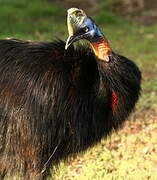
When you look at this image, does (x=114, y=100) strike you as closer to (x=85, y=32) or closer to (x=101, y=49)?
(x=101, y=49)

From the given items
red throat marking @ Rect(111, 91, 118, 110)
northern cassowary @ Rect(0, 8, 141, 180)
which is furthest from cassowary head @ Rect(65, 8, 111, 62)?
red throat marking @ Rect(111, 91, 118, 110)

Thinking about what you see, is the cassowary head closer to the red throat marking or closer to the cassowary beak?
the cassowary beak

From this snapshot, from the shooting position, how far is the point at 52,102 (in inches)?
143

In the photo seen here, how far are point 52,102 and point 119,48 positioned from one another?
6244mm

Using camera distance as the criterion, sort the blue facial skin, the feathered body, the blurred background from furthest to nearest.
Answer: the blurred background < the blue facial skin < the feathered body

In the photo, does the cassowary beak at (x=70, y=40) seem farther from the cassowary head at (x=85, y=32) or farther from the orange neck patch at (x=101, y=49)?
the orange neck patch at (x=101, y=49)

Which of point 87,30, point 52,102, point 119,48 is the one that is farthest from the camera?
point 119,48

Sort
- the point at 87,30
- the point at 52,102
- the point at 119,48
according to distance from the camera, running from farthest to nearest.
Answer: the point at 119,48
the point at 87,30
the point at 52,102

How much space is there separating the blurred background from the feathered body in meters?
0.39

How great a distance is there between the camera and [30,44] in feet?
12.8

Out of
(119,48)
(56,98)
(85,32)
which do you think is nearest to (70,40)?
(85,32)

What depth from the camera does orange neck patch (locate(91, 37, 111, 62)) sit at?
373cm

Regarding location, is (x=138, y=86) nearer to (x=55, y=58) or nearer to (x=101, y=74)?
(x=101, y=74)

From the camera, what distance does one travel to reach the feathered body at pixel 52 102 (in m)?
3.63
